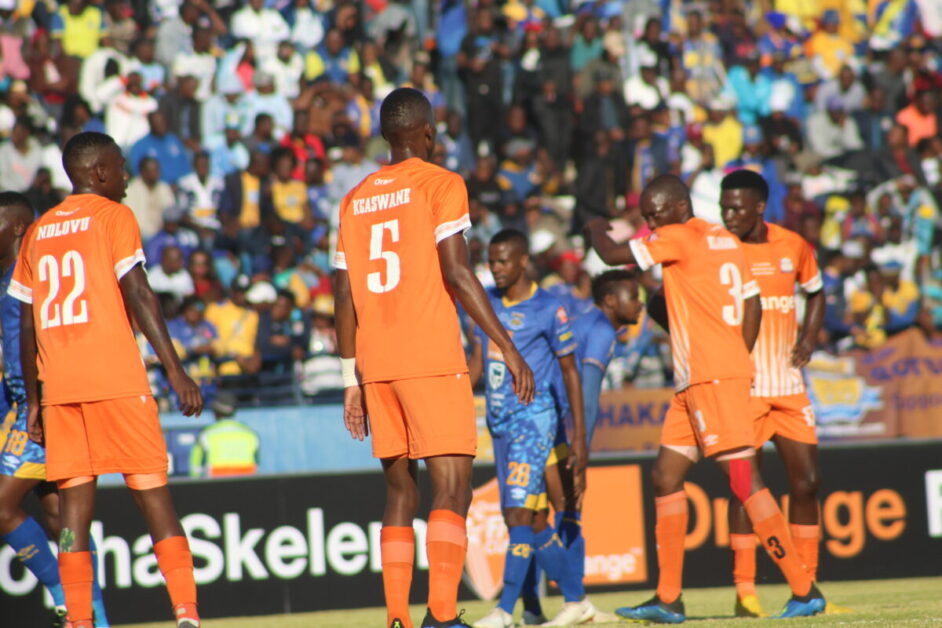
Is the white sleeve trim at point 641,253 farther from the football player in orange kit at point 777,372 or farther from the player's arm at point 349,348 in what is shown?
the player's arm at point 349,348

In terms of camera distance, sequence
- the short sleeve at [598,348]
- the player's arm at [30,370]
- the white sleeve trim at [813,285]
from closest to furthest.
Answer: the player's arm at [30,370], the white sleeve trim at [813,285], the short sleeve at [598,348]

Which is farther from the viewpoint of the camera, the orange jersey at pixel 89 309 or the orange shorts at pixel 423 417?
the orange jersey at pixel 89 309

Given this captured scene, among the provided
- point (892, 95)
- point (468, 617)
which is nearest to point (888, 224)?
point (892, 95)

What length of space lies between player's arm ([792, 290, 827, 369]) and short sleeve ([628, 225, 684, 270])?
1500mm

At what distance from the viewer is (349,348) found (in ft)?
22.5

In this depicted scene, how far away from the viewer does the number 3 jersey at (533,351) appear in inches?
350

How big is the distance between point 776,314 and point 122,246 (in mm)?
4246

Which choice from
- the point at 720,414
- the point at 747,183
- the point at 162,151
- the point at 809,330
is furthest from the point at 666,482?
the point at 162,151

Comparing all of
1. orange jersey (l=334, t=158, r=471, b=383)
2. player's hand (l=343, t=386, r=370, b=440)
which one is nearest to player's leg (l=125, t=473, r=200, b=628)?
player's hand (l=343, t=386, r=370, b=440)

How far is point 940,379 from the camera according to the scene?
44.8ft

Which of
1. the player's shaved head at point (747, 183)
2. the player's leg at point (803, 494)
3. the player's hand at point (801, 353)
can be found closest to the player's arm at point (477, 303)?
the player's shaved head at point (747, 183)

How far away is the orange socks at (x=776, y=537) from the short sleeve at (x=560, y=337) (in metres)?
1.52

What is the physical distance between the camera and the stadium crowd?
1658cm

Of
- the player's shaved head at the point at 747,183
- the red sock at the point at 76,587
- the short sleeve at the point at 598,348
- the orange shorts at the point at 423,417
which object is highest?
the player's shaved head at the point at 747,183
